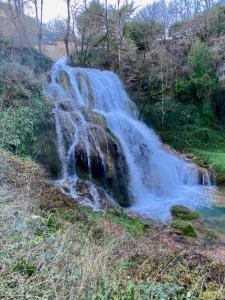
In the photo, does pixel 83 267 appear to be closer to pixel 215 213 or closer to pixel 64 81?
pixel 215 213

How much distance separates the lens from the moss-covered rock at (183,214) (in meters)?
10.9

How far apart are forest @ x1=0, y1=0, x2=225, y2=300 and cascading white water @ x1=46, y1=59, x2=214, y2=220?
0.06 metres

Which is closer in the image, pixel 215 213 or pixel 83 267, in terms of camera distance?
pixel 83 267

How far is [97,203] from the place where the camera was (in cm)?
1098

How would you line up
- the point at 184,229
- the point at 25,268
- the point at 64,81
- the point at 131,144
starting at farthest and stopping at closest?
the point at 64,81
the point at 131,144
the point at 184,229
the point at 25,268

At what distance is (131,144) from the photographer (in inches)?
611

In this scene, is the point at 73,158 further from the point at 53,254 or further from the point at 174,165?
the point at 53,254

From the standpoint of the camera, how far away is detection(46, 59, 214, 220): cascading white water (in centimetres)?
1273

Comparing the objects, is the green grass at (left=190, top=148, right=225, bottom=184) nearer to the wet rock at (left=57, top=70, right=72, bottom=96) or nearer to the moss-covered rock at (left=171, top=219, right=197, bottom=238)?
the wet rock at (left=57, top=70, right=72, bottom=96)

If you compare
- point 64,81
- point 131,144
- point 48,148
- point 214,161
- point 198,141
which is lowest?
point 214,161

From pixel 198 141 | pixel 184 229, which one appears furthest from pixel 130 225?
pixel 198 141

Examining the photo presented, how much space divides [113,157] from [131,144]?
8.21 ft

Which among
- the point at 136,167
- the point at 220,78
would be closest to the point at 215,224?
the point at 136,167

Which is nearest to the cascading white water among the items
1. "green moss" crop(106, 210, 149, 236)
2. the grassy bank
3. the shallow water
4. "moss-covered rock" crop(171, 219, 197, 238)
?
the shallow water
